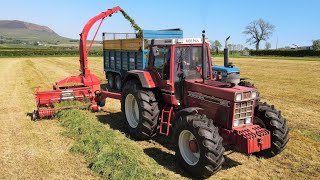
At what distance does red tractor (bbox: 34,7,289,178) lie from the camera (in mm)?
5676

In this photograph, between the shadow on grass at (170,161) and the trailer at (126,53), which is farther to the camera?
the trailer at (126,53)

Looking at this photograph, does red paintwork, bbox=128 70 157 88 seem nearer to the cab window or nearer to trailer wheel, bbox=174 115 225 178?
the cab window

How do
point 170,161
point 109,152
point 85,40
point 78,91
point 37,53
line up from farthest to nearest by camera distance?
point 37,53 → point 85,40 → point 78,91 → point 170,161 → point 109,152

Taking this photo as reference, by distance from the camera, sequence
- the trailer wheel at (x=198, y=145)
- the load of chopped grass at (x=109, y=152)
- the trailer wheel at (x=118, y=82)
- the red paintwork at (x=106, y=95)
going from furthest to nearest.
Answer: the trailer wheel at (x=118, y=82) < the red paintwork at (x=106, y=95) < the load of chopped grass at (x=109, y=152) < the trailer wheel at (x=198, y=145)

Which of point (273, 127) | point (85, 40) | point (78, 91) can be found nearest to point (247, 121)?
point (273, 127)

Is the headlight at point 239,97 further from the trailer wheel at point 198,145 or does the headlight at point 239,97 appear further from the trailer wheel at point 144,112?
the trailer wheel at point 144,112

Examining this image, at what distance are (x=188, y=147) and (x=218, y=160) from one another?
865 millimetres

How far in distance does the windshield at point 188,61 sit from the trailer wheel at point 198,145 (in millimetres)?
1290

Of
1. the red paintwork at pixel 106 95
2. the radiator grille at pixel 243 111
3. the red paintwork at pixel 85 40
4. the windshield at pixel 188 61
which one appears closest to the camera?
the radiator grille at pixel 243 111

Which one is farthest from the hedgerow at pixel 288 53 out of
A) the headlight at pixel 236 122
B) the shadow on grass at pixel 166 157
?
the headlight at pixel 236 122

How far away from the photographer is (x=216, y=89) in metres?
6.14

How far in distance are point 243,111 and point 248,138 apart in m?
0.62

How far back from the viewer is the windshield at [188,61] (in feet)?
23.1

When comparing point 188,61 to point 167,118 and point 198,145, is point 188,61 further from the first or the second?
point 198,145
